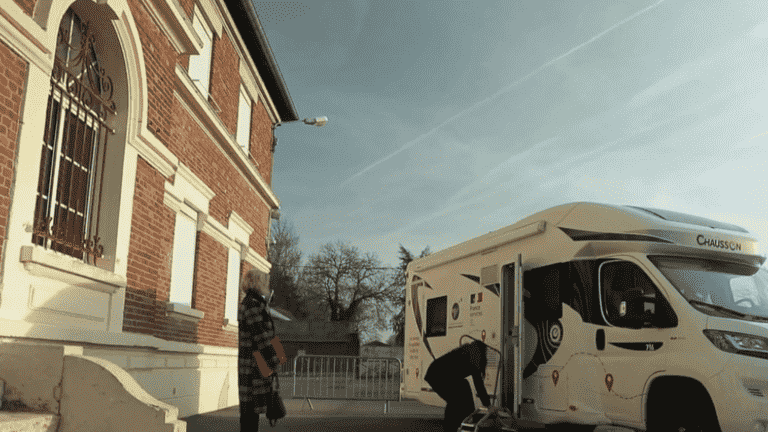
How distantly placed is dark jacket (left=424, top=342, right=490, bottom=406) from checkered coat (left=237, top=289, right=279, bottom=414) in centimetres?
216

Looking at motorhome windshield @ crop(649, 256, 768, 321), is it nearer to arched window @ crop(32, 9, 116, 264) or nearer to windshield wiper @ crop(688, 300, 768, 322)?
windshield wiper @ crop(688, 300, 768, 322)

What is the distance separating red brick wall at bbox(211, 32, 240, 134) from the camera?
40.4ft

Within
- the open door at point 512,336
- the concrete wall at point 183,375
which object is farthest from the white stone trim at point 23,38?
the open door at point 512,336

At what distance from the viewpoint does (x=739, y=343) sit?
20.2ft

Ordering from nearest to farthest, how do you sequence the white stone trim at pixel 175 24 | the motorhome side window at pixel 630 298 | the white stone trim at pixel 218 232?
the motorhome side window at pixel 630 298
the white stone trim at pixel 175 24
the white stone trim at pixel 218 232

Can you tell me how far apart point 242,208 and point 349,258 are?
43.8m

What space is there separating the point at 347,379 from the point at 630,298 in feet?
27.3

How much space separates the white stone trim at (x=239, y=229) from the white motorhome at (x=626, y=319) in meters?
5.79

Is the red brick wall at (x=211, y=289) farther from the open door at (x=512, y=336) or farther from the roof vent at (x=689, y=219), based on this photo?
the roof vent at (x=689, y=219)

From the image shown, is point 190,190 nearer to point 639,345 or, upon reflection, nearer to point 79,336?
point 79,336

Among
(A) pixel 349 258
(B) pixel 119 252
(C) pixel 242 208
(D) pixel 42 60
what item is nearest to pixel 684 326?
(B) pixel 119 252

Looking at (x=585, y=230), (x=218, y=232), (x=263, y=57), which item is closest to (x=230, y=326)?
(x=218, y=232)

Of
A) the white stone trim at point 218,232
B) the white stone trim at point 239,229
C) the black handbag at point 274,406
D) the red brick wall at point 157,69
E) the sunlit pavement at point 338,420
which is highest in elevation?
the red brick wall at point 157,69

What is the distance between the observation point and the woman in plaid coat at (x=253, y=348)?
7.20 metres
